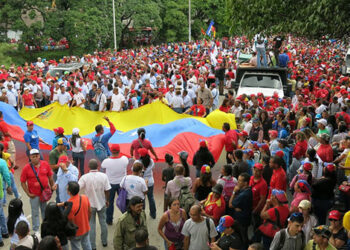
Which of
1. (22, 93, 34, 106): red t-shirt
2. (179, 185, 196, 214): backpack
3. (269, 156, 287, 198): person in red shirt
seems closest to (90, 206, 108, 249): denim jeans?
(179, 185, 196, 214): backpack

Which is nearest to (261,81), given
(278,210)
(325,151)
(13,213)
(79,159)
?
(325,151)

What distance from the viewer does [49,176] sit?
7.55m

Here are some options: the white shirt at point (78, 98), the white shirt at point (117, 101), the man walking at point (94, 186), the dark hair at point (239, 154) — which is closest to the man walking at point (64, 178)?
the man walking at point (94, 186)

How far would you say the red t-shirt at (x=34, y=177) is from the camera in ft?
24.2

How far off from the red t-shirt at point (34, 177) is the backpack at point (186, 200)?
2422 millimetres

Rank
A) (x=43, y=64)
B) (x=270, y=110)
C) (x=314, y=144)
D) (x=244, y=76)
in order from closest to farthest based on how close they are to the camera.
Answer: (x=314, y=144), (x=270, y=110), (x=244, y=76), (x=43, y=64)

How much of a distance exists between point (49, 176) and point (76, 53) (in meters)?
30.1

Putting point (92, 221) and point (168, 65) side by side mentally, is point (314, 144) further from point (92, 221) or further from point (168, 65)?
point (168, 65)

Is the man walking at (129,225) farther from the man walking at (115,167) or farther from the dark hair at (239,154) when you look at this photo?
the dark hair at (239,154)

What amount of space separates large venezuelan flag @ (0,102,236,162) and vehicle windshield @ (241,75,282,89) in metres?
4.31

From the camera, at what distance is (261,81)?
15852 mm

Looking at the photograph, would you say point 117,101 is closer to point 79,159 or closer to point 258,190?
point 79,159

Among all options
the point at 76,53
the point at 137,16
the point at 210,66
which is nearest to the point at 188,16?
the point at 137,16

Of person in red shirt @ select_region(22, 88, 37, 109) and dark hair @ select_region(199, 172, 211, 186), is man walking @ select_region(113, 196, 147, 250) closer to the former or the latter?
dark hair @ select_region(199, 172, 211, 186)
